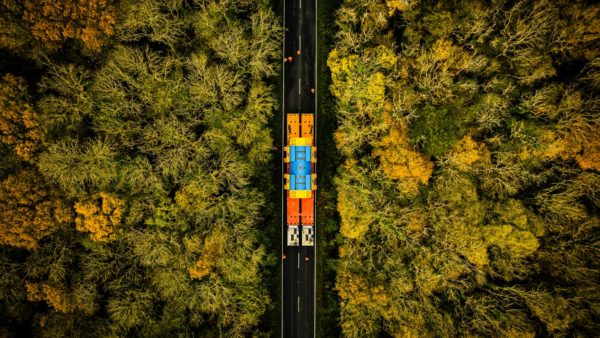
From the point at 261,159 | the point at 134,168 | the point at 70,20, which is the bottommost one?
the point at 134,168

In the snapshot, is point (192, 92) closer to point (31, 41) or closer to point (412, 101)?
point (31, 41)

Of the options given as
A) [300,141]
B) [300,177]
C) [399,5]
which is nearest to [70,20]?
[300,141]

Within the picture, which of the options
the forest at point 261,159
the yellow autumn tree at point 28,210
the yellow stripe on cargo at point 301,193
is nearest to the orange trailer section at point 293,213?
the yellow stripe on cargo at point 301,193

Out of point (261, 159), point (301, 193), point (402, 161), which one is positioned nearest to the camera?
point (402, 161)

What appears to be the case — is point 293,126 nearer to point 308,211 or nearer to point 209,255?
point 308,211

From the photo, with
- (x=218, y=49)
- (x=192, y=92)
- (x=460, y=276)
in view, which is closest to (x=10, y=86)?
(x=192, y=92)

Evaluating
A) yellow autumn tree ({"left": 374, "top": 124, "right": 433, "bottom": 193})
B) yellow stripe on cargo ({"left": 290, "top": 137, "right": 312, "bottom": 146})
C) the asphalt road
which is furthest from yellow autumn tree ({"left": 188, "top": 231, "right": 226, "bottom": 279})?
yellow autumn tree ({"left": 374, "top": 124, "right": 433, "bottom": 193})

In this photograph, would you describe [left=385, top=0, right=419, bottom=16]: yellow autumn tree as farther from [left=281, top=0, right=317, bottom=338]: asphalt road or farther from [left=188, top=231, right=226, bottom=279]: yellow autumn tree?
[left=188, top=231, right=226, bottom=279]: yellow autumn tree
